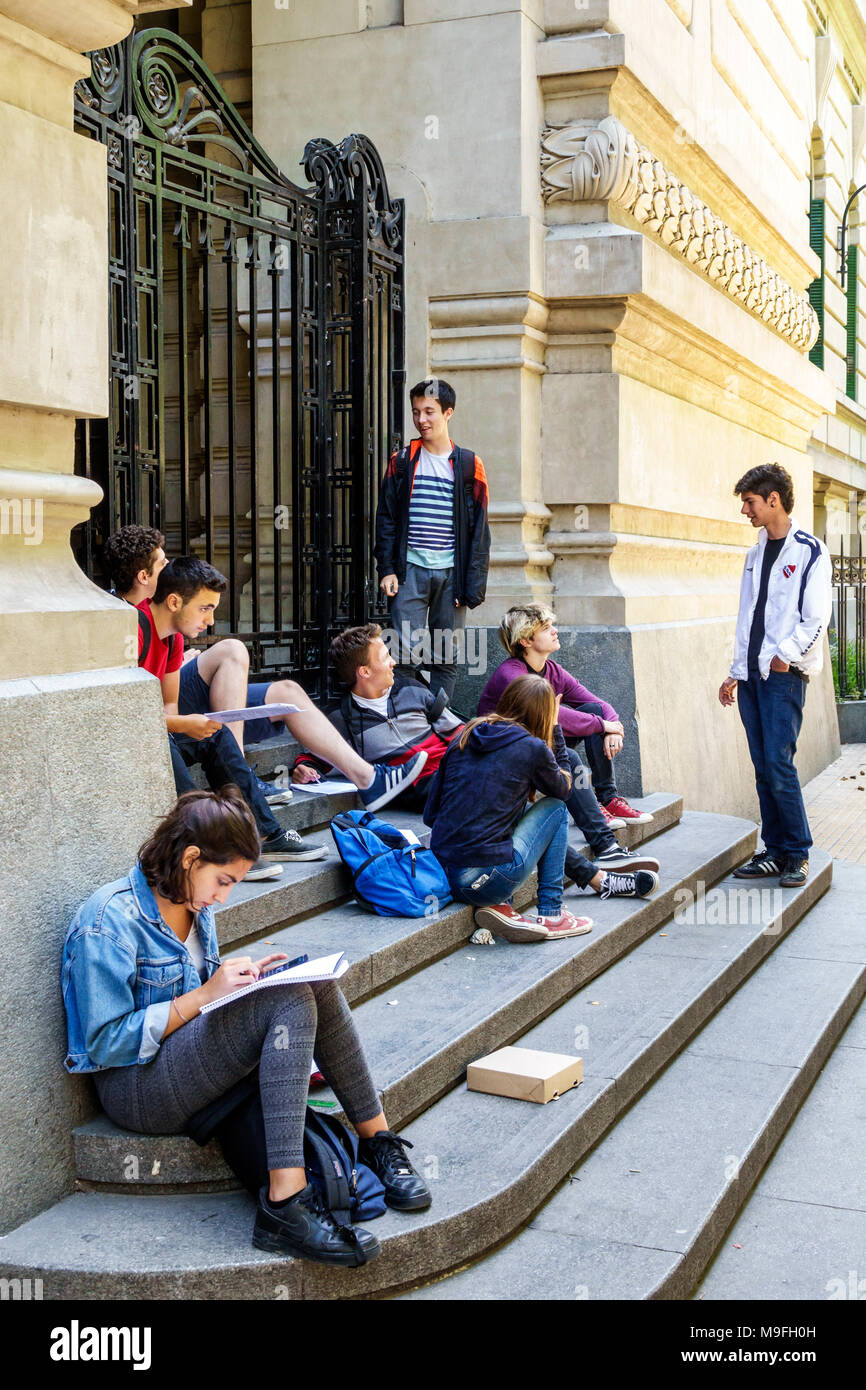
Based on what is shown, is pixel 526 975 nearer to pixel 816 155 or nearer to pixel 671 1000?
pixel 671 1000

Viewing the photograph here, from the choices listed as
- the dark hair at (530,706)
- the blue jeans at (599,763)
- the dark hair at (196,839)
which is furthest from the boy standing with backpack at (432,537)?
the dark hair at (196,839)

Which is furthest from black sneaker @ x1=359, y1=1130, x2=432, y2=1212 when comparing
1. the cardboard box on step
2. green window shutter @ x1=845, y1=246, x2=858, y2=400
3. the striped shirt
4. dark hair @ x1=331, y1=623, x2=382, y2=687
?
green window shutter @ x1=845, y1=246, x2=858, y2=400

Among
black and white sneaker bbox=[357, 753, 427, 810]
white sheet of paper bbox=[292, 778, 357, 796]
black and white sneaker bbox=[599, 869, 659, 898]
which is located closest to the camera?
white sheet of paper bbox=[292, 778, 357, 796]

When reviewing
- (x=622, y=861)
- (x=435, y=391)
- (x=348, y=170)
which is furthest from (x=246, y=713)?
(x=348, y=170)

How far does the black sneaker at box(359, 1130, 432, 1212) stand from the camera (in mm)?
3346

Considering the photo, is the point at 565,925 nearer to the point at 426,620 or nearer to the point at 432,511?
the point at 426,620

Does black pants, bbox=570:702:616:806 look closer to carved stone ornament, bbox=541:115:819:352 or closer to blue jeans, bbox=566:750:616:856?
blue jeans, bbox=566:750:616:856

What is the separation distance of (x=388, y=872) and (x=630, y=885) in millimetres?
1513

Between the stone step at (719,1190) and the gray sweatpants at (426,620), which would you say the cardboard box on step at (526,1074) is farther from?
the gray sweatpants at (426,620)

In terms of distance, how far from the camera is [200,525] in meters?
8.90

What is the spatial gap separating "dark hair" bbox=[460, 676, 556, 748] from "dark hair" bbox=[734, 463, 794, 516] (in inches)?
73.2

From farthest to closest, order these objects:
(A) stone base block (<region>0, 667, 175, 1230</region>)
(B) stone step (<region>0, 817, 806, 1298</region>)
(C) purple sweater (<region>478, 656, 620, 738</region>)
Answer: (C) purple sweater (<region>478, 656, 620, 738</region>), (A) stone base block (<region>0, 667, 175, 1230</region>), (B) stone step (<region>0, 817, 806, 1298</region>)

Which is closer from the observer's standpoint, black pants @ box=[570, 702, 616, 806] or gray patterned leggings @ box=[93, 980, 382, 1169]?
gray patterned leggings @ box=[93, 980, 382, 1169]

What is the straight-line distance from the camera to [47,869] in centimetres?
344
